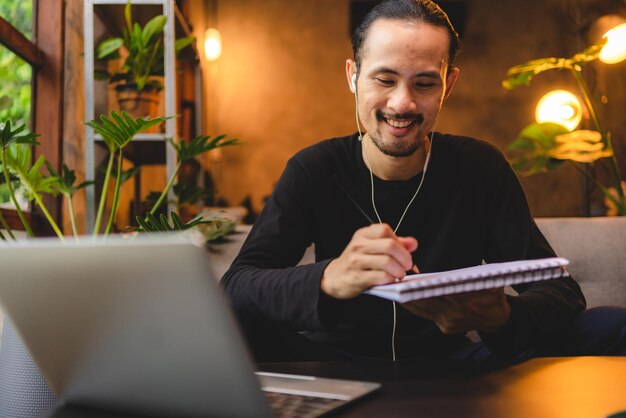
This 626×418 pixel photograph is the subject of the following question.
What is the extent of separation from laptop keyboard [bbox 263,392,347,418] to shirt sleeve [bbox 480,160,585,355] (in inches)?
17.6

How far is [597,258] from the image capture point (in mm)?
1938

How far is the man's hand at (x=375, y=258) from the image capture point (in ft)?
2.82

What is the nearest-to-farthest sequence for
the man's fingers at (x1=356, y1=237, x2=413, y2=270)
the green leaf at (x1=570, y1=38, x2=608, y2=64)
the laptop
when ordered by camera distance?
the laptop → the man's fingers at (x1=356, y1=237, x2=413, y2=270) → the green leaf at (x1=570, y1=38, x2=608, y2=64)

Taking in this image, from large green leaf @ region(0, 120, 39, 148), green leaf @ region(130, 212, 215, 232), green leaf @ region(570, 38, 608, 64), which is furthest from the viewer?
green leaf @ region(570, 38, 608, 64)

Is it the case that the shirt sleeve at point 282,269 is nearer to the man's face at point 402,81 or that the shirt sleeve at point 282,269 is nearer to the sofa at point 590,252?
the man's face at point 402,81

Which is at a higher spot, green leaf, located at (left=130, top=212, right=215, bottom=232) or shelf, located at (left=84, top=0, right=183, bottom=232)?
shelf, located at (left=84, top=0, right=183, bottom=232)

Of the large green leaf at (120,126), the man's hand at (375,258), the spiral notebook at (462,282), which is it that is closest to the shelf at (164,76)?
the large green leaf at (120,126)

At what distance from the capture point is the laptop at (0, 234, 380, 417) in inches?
19.5

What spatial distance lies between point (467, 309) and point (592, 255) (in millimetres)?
1186

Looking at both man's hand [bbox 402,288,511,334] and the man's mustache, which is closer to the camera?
man's hand [bbox 402,288,511,334]

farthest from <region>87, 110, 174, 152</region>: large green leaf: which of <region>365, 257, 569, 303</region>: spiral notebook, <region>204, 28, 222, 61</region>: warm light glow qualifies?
<region>204, 28, 222, 61</region>: warm light glow

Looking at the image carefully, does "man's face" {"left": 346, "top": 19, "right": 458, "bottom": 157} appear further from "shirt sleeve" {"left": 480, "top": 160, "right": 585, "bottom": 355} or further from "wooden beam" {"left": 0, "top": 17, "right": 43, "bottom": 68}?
"wooden beam" {"left": 0, "top": 17, "right": 43, "bottom": 68}

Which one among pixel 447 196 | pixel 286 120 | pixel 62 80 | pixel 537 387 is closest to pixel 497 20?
pixel 286 120

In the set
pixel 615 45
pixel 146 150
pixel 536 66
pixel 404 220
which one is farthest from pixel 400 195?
pixel 615 45
